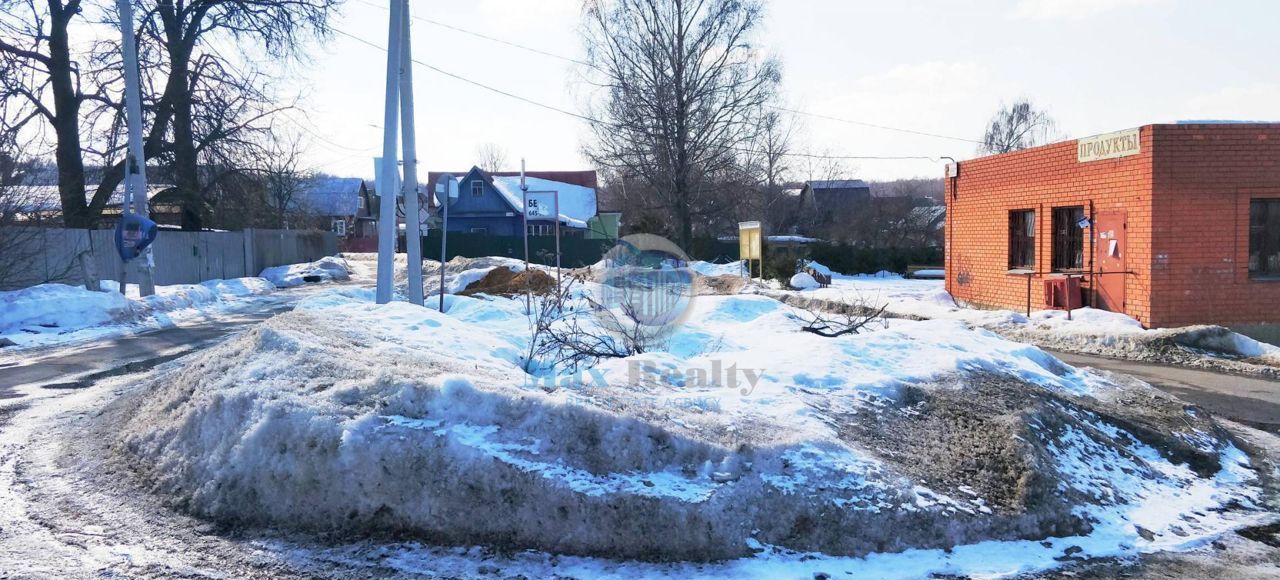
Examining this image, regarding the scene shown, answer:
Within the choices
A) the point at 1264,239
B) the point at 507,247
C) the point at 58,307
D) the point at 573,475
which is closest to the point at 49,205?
the point at 58,307

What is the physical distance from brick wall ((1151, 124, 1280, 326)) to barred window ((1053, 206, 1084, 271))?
7.29ft

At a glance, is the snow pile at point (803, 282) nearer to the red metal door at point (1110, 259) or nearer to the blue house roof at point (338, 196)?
the red metal door at point (1110, 259)

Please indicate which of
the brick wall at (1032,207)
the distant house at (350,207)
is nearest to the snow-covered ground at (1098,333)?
the brick wall at (1032,207)

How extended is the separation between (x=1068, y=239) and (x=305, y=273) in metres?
27.4

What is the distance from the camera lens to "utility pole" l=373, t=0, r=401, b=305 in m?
13.7

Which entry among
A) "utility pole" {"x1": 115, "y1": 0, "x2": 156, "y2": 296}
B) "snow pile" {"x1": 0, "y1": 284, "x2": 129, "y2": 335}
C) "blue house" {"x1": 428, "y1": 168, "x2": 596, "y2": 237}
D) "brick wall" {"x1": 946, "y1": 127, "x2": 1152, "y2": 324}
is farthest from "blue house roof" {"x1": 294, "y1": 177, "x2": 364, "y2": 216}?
"brick wall" {"x1": 946, "y1": 127, "x2": 1152, "y2": 324}

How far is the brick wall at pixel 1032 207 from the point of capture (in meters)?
15.3

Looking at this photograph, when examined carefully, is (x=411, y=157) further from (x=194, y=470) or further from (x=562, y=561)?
(x=562, y=561)

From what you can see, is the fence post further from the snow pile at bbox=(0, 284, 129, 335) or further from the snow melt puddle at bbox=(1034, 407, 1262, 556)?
the snow melt puddle at bbox=(1034, 407, 1262, 556)

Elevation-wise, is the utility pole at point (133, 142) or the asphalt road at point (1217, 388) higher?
the utility pole at point (133, 142)

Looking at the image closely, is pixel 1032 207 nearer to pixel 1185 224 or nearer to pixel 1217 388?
pixel 1185 224

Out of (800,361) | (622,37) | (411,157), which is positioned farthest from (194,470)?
(622,37)

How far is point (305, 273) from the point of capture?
34.8 meters

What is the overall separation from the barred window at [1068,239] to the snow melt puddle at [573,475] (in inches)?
583
